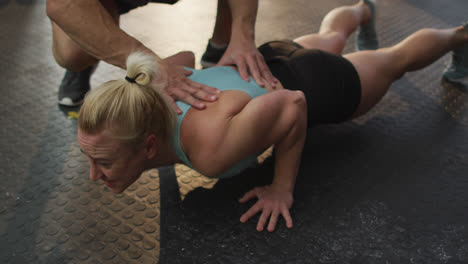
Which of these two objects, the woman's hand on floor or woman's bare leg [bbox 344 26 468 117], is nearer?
the woman's hand on floor

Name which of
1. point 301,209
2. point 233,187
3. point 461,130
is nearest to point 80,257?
point 233,187

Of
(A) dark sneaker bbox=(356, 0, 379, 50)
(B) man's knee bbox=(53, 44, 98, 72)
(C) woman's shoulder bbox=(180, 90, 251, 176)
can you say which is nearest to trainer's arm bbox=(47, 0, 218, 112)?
(C) woman's shoulder bbox=(180, 90, 251, 176)

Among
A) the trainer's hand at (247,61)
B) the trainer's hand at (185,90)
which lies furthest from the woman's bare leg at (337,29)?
the trainer's hand at (185,90)

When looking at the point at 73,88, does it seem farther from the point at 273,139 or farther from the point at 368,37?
the point at 368,37

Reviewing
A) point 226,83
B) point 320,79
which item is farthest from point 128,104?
point 320,79

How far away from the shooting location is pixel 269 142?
0.94 meters

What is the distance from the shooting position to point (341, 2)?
7.41 feet

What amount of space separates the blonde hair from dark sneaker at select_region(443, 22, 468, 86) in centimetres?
128

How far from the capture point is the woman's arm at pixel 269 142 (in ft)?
2.77

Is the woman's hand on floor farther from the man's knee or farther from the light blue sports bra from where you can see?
the man's knee

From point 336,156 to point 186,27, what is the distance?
3.77 feet

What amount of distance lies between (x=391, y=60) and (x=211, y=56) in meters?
0.70

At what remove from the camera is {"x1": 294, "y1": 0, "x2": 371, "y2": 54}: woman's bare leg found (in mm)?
1334

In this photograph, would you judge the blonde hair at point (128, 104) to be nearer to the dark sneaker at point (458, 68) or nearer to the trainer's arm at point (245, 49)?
the trainer's arm at point (245, 49)
